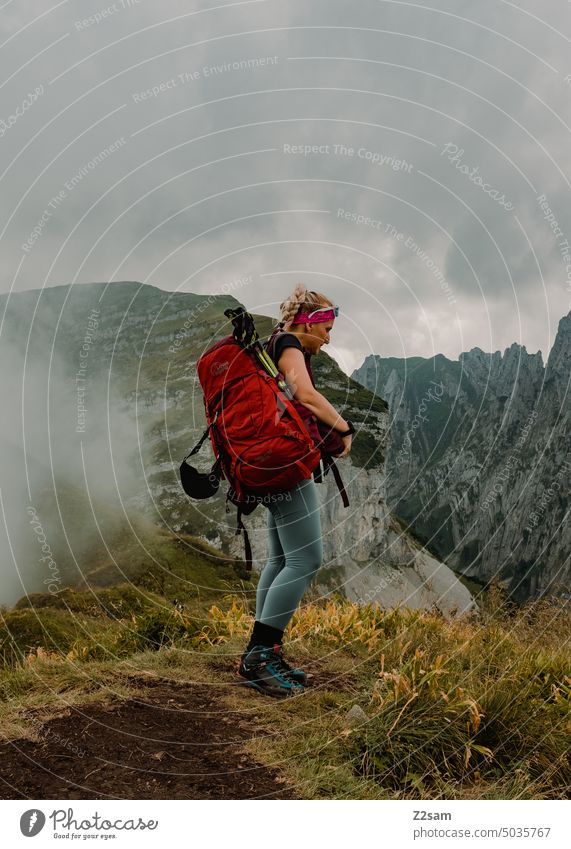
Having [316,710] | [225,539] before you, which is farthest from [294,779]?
[225,539]

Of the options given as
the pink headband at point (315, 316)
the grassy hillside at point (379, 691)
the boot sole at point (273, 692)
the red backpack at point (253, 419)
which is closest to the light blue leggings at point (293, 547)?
the red backpack at point (253, 419)

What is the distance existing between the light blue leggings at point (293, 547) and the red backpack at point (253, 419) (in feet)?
0.54

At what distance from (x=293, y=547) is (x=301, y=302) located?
191 cm

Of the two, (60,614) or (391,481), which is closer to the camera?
(60,614)

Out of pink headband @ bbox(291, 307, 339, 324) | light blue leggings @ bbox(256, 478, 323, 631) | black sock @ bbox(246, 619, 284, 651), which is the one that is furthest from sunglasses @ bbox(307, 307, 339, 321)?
black sock @ bbox(246, 619, 284, 651)

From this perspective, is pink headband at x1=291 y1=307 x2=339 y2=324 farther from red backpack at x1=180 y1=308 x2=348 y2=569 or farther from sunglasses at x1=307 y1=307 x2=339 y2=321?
red backpack at x1=180 y1=308 x2=348 y2=569

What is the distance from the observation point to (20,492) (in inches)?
7219

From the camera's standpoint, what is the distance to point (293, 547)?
5391mm

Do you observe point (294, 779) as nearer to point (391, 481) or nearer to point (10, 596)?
point (391, 481)

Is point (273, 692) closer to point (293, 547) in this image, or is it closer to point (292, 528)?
point (293, 547)

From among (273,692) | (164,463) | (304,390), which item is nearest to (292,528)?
(304,390)

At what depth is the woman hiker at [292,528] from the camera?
5.04 metres

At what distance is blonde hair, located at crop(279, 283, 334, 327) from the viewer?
17.6ft

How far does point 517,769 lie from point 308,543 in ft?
6.78
